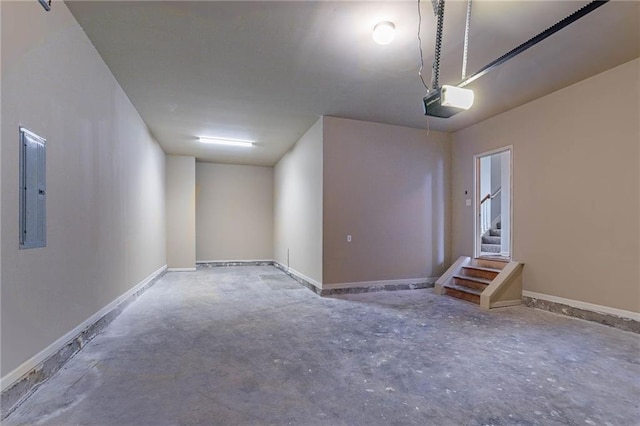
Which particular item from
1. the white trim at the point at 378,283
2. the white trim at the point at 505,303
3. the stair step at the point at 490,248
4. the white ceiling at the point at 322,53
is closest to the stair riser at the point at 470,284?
the white trim at the point at 505,303

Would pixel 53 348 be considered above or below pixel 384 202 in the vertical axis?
below

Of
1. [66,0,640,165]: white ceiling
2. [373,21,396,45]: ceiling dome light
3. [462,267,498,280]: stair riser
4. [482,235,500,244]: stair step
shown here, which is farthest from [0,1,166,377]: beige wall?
[482,235,500,244]: stair step

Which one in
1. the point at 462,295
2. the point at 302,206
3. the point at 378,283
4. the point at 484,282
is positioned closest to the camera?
the point at 484,282

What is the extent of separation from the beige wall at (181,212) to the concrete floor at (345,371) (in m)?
4.17

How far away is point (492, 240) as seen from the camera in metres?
7.68

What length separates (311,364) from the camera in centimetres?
282

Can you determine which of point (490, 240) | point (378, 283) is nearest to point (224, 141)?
point (378, 283)

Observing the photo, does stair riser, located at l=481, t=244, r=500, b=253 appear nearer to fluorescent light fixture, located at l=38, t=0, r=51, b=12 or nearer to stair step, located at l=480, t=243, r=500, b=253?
stair step, located at l=480, t=243, r=500, b=253

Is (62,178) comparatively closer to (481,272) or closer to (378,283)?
(378,283)

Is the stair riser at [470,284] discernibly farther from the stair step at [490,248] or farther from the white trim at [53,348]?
the white trim at [53,348]

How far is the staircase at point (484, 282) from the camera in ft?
16.1

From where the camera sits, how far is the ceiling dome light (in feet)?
10.1

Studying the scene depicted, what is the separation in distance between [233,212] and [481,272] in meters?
7.02

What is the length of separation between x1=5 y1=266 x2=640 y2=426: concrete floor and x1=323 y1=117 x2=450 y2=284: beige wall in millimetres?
1491
